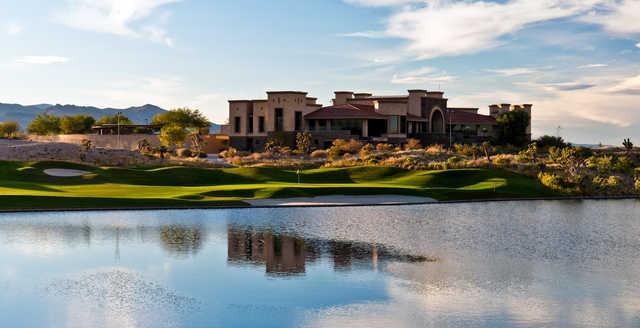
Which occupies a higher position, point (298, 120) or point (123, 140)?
point (298, 120)

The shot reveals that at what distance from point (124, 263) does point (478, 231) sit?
15527mm

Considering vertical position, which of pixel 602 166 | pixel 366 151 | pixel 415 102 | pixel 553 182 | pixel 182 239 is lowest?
pixel 182 239

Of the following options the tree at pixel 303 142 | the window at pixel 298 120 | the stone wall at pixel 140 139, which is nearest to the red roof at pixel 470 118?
the window at pixel 298 120

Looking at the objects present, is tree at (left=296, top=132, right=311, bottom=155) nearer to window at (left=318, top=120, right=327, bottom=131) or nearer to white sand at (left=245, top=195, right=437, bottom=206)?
window at (left=318, top=120, right=327, bottom=131)

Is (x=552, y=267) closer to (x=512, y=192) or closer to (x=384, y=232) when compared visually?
(x=384, y=232)

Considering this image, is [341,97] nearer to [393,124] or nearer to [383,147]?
[393,124]

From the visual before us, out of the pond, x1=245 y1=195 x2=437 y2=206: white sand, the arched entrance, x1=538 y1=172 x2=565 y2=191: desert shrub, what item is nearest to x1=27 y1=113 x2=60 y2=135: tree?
the arched entrance

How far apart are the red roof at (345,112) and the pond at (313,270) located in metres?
60.4

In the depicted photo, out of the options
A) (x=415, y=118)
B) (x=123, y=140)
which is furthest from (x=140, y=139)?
(x=415, y=118)

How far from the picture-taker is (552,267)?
22625 mm

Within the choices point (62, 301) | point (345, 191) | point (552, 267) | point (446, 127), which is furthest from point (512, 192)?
point (446, 127)

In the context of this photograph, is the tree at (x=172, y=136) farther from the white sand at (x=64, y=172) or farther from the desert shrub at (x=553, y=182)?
the desert shrub at (x=553, y=182)

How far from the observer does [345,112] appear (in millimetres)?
97312

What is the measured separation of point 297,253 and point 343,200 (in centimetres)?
1857
